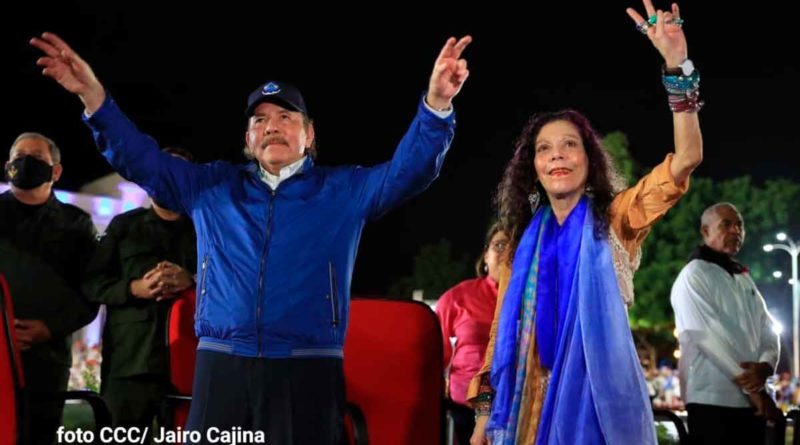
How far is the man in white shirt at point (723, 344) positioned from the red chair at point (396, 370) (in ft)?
6.31

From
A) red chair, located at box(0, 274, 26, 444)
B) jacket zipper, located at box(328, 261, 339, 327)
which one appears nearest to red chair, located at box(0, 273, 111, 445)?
red chair, located at box(0, 274, 26, 444)

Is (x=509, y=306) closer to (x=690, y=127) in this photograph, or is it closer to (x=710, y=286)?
(x=690, y=127)

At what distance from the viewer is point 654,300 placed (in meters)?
40.5

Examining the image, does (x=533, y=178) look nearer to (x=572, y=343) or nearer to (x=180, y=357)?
(x=572, y=343)

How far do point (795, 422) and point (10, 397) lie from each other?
3.79 metres

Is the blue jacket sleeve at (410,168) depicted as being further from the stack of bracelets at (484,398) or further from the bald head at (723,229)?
the bald head at (723,229)

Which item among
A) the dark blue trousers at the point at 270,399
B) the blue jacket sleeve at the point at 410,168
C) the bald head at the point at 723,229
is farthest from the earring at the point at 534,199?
the bald head at the point at 723,229

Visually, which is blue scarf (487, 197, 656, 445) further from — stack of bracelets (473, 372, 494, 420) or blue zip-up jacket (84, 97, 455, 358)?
blue zip-up jacket (84, 97, 455, 358)

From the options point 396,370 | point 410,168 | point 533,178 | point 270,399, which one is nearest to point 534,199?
point 533,178

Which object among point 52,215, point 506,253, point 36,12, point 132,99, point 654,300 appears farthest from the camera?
point 654,300

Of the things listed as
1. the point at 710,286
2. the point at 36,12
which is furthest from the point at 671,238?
the point at 710,286

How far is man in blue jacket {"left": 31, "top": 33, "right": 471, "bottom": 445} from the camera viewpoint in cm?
366

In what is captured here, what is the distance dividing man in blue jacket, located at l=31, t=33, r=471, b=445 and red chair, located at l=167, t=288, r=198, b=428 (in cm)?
78

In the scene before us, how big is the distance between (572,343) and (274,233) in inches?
45.5
